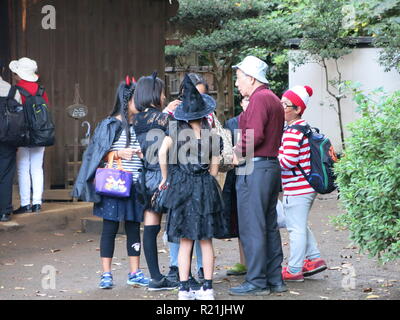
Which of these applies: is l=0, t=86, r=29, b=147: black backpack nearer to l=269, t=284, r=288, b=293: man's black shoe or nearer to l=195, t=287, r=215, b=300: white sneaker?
l=195, t=287, r=215, b=300: white sneaker

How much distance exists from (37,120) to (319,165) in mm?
4235

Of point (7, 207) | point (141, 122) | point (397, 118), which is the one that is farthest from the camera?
point (7, 207)

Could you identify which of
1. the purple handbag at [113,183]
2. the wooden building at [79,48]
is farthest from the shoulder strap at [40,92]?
the purple handbag at [113,183]

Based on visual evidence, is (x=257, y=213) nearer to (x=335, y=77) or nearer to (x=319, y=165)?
(x=319, y=165)

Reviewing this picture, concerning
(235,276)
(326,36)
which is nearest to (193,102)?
(235,276)

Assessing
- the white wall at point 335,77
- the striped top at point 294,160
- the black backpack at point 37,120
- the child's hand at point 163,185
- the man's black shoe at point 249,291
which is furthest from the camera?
the white wall at point 335,77

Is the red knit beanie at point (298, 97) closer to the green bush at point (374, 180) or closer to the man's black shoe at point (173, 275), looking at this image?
the green bush at point (374, 180)

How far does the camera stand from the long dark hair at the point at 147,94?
6969mm

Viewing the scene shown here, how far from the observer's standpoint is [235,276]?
7707 mm

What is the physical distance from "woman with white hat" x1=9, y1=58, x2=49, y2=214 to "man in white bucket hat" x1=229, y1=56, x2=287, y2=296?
13.2 feet

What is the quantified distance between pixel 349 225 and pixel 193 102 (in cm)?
166

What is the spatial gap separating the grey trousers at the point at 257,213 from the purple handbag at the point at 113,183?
103 cm

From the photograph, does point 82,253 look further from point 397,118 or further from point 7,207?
point 397,118

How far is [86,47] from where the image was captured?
1225 cm
